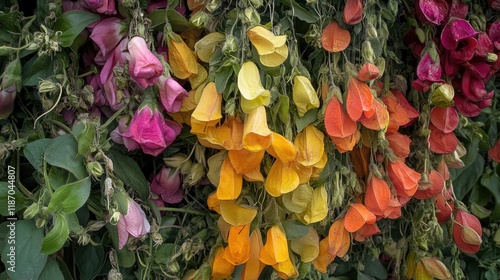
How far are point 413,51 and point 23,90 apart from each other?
1.90 ft

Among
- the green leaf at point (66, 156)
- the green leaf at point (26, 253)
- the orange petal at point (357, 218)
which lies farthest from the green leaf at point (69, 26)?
the orange petal at point (357, 218)


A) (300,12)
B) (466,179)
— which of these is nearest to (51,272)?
(300,12)

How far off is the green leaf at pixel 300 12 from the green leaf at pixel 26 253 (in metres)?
0.43

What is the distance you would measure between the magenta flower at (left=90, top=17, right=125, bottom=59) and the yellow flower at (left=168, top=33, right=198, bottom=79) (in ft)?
0.22

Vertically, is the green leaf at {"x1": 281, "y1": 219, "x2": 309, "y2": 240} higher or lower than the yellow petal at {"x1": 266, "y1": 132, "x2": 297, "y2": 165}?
lower

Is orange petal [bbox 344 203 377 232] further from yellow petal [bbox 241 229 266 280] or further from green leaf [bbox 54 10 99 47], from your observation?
green leaf [bbox 54 10 99 47]

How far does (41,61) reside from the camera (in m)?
0.73

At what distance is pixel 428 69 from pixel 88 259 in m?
0.56

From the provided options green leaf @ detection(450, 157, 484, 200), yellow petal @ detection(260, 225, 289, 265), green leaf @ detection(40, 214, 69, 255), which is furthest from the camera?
green leaf @ detection(450, 157, 484, 200)

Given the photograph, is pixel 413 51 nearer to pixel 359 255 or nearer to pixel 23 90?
pixel 359 255

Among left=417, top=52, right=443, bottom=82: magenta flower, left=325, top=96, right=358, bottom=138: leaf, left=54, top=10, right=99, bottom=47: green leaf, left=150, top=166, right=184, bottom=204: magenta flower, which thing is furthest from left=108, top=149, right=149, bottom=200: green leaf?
left=417, top=52, right=443, bottom=82: magenta flower

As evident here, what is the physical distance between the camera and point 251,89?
2.20 ft

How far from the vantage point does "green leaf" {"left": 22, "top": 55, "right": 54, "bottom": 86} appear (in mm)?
731

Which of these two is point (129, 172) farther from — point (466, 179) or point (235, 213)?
point (466, 179)
